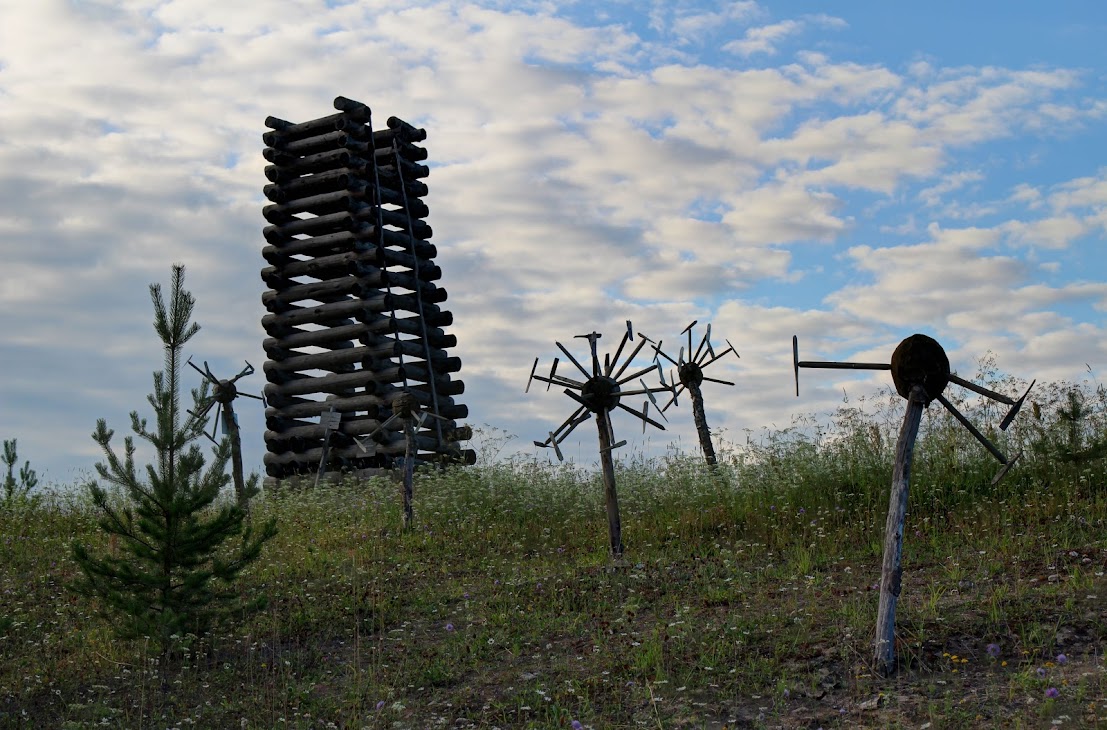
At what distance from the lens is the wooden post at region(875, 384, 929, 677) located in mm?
7305

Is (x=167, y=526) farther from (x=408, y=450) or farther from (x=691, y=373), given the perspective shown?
(x=691, y=373)

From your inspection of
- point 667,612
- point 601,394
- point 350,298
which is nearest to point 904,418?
point 667,612

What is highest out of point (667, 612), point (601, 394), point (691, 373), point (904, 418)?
point (691, 373)

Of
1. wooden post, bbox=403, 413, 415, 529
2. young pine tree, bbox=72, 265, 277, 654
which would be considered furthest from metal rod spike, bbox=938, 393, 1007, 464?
wooden post, bbox=403, 413, 415, 529

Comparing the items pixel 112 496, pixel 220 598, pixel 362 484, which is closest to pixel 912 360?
pixel 220 598

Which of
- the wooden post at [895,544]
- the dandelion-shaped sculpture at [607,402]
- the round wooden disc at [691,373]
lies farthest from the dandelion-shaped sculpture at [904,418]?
the round wooden disc at [691,373]

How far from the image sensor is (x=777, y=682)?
722cm

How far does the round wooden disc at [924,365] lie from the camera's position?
7.27 m

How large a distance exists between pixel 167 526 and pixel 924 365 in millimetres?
6749

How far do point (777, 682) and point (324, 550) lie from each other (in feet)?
24.4

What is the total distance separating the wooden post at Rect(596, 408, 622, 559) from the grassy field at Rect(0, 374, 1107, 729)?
29 centimetres

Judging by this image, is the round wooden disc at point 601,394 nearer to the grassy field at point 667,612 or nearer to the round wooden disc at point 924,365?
the grassy field at point 667,612

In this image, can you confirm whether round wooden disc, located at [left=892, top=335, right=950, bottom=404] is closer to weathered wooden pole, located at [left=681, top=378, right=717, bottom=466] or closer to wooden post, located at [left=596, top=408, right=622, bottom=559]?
wooden post, located at [left=596, top=408, right=622, bottom=559]

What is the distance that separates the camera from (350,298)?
2095cm
